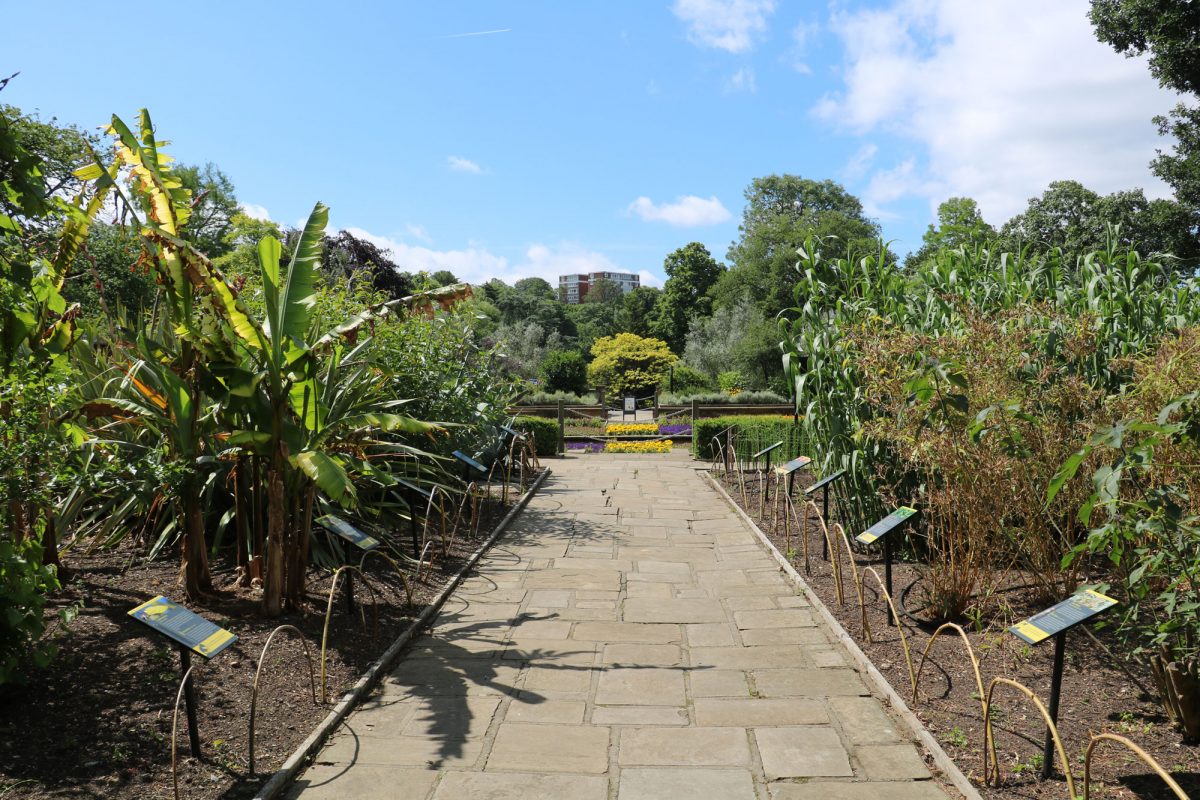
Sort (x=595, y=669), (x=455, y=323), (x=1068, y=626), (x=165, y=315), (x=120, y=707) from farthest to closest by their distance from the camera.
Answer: (x=455, y=323), (x=165, y=315), (x=595, y=669), (x=120, y=707), (x=1068, y=626)

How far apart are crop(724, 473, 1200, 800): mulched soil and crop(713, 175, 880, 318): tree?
35.9 metres

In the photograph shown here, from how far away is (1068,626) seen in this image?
3.16 metres

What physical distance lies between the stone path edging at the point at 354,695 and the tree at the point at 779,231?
36.0 metres

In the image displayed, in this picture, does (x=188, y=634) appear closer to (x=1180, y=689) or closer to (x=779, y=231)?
(x=1180, y=689)

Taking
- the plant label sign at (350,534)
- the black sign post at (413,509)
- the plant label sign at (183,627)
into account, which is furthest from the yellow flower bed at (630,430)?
the plant label sign at (183,627)

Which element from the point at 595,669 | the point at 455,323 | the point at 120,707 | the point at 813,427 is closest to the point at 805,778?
the point at 595,669

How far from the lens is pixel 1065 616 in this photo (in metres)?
3.27

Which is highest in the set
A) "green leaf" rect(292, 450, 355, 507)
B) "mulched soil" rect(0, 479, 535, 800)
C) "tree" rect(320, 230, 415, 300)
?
"tree" rect(320, 230, 415, 300)

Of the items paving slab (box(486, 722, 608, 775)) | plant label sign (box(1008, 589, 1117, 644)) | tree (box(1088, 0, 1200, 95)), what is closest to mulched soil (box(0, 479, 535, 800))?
paving slab (box(486, 722, 608, 775))

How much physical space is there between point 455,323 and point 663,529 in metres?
4.06

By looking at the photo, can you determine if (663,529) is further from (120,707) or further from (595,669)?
(120,707)

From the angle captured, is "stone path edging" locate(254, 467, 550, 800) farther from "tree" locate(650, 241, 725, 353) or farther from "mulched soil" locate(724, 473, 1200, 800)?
→ "tree" locate(650, 241, 725, 353)

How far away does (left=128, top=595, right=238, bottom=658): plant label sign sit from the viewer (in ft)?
10.8

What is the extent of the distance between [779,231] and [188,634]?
46486 mm
